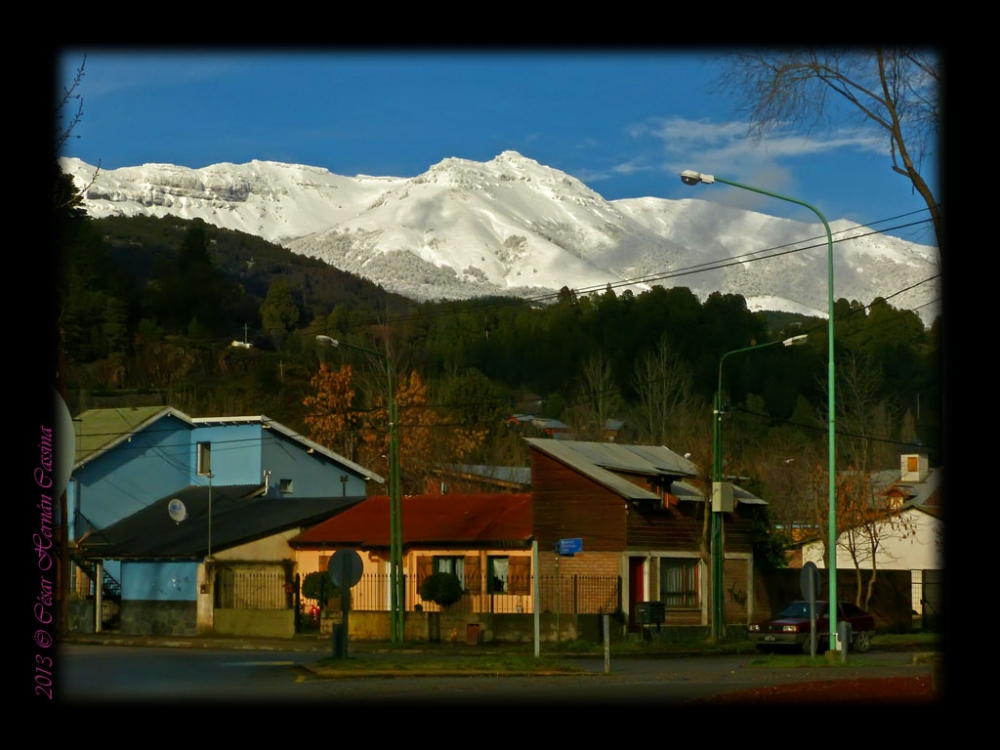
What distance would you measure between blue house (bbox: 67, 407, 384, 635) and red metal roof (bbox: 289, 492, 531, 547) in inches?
49.8

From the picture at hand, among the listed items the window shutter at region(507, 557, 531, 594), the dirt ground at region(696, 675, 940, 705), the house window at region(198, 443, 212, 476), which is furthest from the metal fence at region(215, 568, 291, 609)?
the dirt ground at region(696, 675, 940, 705)

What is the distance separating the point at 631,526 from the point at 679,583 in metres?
3.14

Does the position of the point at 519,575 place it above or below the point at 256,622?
above

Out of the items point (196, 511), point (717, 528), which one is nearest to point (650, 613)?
point (717, 528)

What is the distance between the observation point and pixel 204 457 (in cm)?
6075

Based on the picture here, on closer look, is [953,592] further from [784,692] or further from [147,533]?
[147,533]

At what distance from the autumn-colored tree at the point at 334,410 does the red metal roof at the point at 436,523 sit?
98.2 ft

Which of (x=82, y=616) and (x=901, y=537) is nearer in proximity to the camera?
(x=82, y=616)

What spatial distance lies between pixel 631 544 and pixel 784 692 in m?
22.7

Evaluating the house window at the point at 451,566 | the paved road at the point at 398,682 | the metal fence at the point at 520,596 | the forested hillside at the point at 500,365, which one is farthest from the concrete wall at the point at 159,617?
the forested hillside at the point at 500,365

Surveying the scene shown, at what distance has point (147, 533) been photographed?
171 feet

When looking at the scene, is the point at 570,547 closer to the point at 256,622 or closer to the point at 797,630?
the point at 797,630

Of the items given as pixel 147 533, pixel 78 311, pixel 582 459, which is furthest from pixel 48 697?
pixel 78 311

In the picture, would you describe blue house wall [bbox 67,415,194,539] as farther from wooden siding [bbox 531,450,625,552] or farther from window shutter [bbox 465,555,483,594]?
wooden siding [bbox 531,450,625,552]
